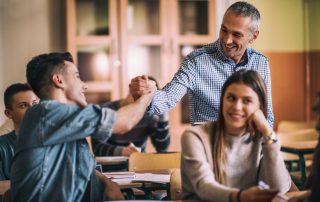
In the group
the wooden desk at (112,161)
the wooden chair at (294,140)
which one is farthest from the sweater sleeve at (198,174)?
the wooden chair at (294,140)

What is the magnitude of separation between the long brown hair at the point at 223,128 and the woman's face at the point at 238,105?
2cm

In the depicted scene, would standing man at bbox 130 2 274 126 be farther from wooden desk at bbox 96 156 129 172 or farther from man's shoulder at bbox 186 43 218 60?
wooden desk at bbox 96 156 129 172

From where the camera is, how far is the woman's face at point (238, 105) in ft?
7.04

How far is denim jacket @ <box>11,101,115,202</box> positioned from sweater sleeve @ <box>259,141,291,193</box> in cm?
61

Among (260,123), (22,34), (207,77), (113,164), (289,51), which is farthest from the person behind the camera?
(289,51)

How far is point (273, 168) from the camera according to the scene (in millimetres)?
2168

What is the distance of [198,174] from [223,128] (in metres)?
0.23

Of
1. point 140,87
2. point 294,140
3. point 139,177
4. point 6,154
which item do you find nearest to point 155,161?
point 139,177

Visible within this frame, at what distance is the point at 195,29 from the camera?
245 inches

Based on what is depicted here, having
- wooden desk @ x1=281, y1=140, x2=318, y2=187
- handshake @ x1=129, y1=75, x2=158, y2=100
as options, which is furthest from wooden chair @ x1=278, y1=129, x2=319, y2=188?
handshake @ x1=129, y1=75, x2=158, y2=100

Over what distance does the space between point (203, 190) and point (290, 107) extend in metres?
5.46

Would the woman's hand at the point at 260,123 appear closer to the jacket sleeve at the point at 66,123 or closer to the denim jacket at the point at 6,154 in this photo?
the jacket sleeve at the point at 66,123

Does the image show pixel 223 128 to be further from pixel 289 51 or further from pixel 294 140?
pixel 289 51

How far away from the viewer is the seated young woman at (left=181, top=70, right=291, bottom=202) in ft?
6.99
